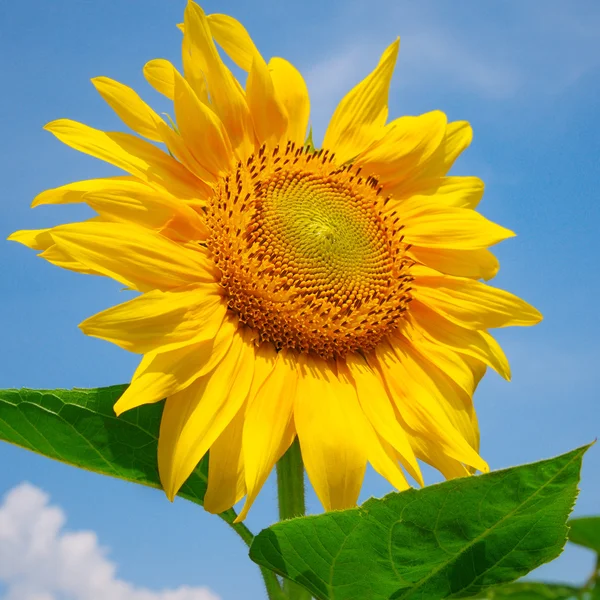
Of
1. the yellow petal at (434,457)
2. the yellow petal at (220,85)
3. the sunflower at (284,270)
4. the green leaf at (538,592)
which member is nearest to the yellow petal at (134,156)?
the sunflower at (284,270)

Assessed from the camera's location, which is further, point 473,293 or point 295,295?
point 473,293

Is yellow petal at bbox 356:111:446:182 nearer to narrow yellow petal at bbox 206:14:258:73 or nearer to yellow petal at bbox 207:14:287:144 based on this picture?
yellow petal at bbox 207:14:287:144

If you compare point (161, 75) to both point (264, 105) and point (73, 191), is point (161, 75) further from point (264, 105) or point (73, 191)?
point (73, 191)

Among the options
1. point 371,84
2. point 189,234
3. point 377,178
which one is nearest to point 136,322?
point 189,234

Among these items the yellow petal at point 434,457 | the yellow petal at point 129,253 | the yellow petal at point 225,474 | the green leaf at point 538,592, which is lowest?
the green leaf at point 538,592

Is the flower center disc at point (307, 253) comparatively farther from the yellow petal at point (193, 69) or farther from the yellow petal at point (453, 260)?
the yellow petal at point (193, 69)

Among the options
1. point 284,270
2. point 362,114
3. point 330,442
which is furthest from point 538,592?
point 362,114

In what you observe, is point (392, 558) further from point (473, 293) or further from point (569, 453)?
point (473, 293)
